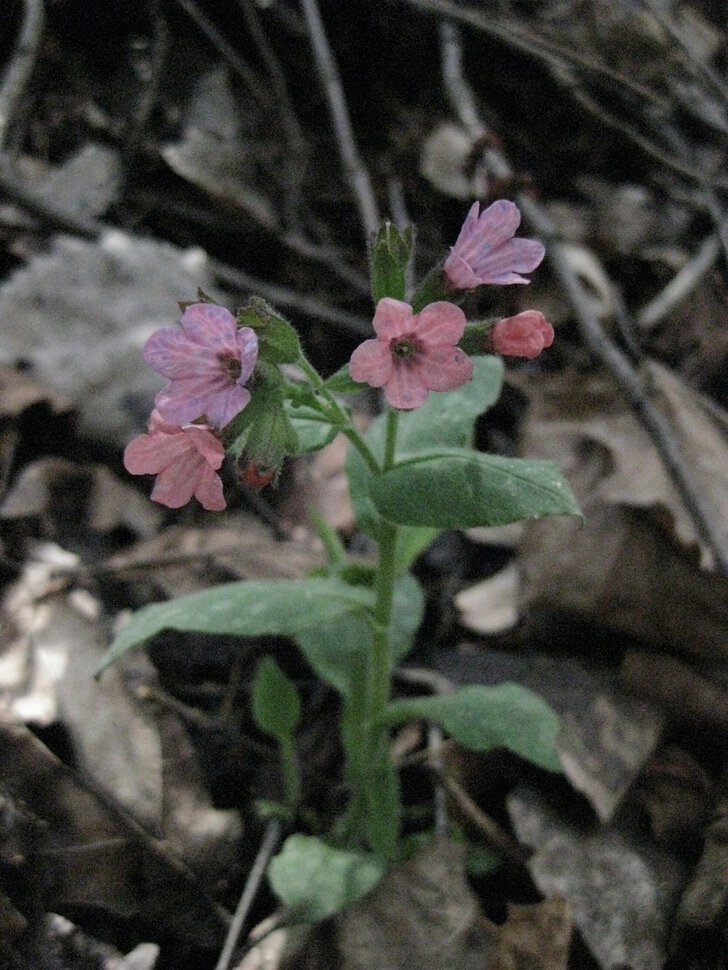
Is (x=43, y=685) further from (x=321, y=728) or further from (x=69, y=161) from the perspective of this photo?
(x=69, y=161)

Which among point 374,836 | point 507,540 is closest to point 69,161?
point 507,540

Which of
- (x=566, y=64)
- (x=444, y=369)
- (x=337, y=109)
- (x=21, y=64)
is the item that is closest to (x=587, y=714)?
(x=444, y=369)

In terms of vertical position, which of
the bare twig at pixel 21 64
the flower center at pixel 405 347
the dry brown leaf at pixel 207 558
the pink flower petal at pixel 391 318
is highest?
the pink flower petal at pixel 391 318

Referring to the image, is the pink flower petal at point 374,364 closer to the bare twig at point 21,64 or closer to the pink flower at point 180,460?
the pink flower at point 180,460

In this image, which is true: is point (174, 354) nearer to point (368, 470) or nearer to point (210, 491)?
point (210, 491)

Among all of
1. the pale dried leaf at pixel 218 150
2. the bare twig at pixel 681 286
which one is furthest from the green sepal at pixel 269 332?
the bare twig at pixel 681 286

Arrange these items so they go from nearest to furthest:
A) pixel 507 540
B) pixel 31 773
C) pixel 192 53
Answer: pixel 31 773, pixel 507 540, pixel 192 53

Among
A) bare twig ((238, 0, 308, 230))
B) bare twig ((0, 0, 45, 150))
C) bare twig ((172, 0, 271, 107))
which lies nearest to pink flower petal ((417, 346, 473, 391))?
bare twig ((238, 0, 308, 230))
